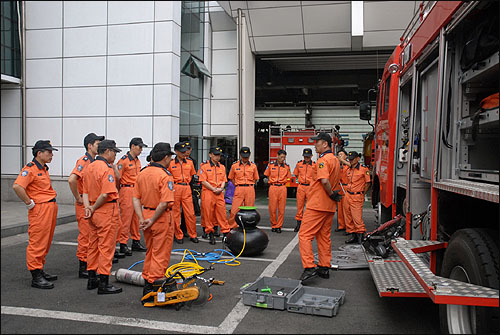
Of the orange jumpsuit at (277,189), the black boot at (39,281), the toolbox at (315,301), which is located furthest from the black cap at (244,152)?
the black boot at (39,281)

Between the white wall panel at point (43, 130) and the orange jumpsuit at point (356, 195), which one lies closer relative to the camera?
the orange jumpsuit at point (356, 195)

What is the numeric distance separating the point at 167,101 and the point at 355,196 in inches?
220

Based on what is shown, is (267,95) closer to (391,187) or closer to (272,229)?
(272,229)

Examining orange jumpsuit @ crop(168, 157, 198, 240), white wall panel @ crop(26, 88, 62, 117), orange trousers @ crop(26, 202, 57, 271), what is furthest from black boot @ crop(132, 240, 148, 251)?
white wall panel @ crop(26, 88, 62, 117)

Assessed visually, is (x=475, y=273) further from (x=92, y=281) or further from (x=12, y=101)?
(x=12, y=101)

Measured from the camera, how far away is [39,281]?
18.1ft

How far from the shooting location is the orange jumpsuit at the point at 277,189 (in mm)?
10211

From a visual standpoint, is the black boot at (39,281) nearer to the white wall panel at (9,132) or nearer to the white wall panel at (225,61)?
the white wall panel at (9,132)

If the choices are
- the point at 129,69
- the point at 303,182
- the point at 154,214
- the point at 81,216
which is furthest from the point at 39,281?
the point at 303,182

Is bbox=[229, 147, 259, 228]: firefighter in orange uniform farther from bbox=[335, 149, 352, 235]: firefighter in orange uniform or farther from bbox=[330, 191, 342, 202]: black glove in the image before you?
bbox=[330, 191, 342, 202]: black glove

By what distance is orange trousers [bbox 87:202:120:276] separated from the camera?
530cm

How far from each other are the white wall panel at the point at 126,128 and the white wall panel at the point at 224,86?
4.34 m

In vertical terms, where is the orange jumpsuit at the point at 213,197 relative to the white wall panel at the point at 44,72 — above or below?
below

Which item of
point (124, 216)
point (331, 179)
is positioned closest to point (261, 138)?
point (124, 216)
